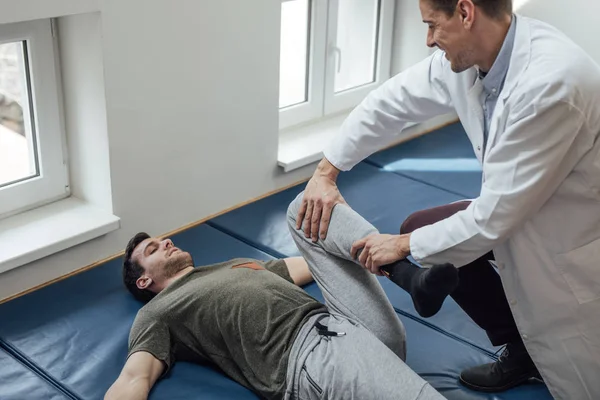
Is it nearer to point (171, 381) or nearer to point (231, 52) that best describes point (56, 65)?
point (231, 52)

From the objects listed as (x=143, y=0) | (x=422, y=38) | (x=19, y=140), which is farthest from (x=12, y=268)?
(x=422, y=38)

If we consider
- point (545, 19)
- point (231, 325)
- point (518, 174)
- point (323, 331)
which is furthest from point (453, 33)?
point (545, 19)

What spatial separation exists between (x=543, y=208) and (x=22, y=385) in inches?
54.6

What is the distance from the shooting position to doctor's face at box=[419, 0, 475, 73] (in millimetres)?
1876

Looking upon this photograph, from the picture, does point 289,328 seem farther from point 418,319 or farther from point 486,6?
point 486,6

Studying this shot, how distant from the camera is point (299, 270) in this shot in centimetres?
257

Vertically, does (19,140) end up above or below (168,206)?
above

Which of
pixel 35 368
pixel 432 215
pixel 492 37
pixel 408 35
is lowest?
pixel 35 368

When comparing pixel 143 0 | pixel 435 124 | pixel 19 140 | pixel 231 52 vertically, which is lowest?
pixel 435 124

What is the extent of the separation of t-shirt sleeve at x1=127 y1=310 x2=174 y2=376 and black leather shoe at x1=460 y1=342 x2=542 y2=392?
2.58 ft

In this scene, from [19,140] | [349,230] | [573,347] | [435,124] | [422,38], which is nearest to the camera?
[573,347]

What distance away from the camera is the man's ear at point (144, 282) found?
7.88ft

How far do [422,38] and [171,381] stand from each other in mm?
2316

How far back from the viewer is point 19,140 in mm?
2777
